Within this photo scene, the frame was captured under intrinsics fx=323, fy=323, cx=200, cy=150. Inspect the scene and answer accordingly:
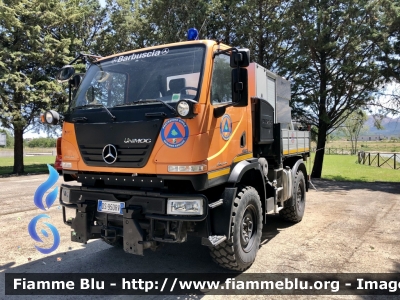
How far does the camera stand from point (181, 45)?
4.04 m

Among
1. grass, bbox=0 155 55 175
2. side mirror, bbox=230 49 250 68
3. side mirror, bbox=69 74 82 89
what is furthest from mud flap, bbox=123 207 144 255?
grass, bbox=0 155 55 175

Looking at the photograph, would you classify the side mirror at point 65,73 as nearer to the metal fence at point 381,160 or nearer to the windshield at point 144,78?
the windshield at point 144,78

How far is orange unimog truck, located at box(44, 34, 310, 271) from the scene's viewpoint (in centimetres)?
347

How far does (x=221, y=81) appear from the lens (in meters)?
3.99

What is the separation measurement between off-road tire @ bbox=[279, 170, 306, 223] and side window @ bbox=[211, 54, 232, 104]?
3.33 meters

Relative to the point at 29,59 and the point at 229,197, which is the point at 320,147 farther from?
the point at 29,59

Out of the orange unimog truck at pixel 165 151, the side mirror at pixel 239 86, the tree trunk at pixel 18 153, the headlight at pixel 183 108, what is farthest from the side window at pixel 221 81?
the tree trunk at pixel 18 153

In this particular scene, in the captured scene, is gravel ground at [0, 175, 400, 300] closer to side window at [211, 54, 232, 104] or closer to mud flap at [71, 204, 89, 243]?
A: mud flap at [71, 204, 89, 243]

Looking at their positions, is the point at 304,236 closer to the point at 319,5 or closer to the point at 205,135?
the point at 205,135

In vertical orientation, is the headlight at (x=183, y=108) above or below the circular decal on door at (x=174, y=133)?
above

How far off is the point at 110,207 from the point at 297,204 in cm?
437

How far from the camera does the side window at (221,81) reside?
386cm

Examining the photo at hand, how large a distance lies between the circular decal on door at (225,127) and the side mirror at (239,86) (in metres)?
0.24

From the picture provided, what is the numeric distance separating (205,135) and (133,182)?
3.35 ft
